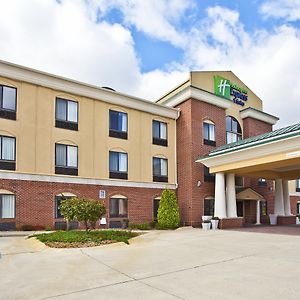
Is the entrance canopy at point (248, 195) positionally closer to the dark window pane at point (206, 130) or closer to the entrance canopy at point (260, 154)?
the entrance canopy at point (260, 154)

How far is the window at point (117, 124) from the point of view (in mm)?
24703

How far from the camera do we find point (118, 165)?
80.7 feet

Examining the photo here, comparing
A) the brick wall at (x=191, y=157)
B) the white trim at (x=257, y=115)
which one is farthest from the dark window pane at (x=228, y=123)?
the brick wall at (x=191, y=157)

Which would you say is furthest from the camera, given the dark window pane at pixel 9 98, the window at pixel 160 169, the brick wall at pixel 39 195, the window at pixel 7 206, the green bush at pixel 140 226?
the window at pixel 160 169

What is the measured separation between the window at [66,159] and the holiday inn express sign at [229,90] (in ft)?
43.6

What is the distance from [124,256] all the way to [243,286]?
16.3ft

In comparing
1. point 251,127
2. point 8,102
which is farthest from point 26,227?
point 251,127

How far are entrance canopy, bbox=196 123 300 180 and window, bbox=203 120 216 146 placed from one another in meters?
2.88

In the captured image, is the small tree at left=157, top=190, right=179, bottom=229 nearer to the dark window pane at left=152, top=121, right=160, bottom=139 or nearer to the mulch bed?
the dark window pane at left=152, top=121, right=160, bottom=139

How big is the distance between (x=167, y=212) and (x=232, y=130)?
10862 mm

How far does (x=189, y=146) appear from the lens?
86.5 feet

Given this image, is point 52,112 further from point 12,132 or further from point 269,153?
point 269,153

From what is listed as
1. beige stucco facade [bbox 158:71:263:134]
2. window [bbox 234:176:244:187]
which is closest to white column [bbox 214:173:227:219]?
window [bbox 234:176:244:187]

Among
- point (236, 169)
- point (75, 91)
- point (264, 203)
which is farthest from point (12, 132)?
point (264, 203)
